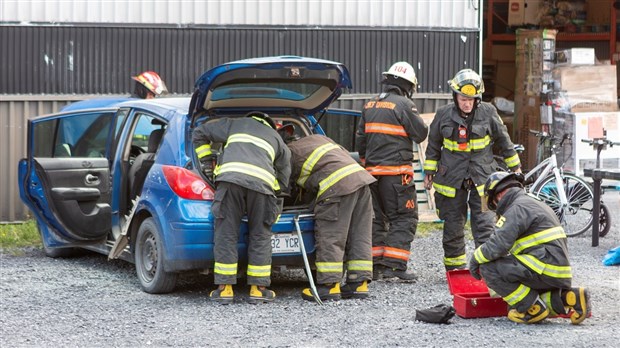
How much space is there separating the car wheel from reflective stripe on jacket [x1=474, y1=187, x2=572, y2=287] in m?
2.42

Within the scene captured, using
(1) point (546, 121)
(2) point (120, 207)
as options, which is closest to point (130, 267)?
(2) point (120, 207)

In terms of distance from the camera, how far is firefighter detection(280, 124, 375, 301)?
886cm

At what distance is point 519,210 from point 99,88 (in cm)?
650

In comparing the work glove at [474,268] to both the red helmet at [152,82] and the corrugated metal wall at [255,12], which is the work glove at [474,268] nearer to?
the red helmet at [152,82]

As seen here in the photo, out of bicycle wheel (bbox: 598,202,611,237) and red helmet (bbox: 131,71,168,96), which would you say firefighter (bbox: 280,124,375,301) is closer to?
red helmet (bbox: 131,71,168,96)

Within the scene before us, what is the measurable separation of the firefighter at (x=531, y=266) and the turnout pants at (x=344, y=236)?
125 centimetres

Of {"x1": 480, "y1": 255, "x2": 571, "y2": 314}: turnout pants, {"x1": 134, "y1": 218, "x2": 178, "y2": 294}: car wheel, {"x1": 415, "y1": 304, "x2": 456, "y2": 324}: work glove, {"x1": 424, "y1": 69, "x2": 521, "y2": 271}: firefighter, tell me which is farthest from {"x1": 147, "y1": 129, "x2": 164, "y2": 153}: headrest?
{"x1": 480, "y1": 255, "x2": 571, "y2": 314}: turnout pants

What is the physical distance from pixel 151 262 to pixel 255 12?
16.6 feet

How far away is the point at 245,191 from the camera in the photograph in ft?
28.2

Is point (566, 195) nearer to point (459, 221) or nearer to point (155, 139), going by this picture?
point (459, 221)

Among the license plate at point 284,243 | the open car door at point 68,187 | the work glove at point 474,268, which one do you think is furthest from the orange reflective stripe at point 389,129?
the open car door at point 68,187

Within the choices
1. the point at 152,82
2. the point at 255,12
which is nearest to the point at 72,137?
the point at 152,82

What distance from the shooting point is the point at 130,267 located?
34.2ft

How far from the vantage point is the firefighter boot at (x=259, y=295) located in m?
8.70
